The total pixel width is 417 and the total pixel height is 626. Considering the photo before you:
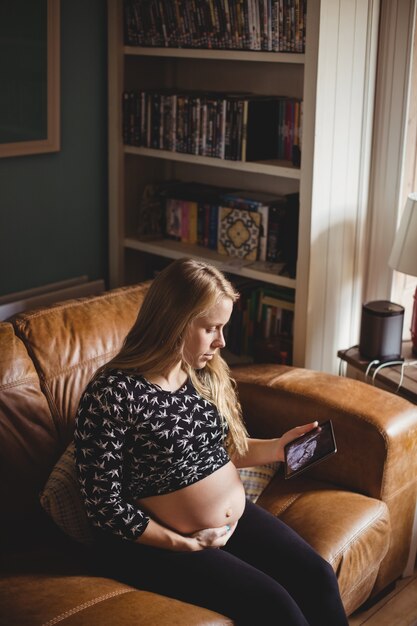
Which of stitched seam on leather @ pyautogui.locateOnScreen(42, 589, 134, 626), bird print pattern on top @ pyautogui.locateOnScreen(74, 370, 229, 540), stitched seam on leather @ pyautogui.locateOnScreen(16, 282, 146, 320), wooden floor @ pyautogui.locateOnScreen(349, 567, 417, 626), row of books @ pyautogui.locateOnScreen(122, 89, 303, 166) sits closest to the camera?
stitched seam on leather @ pyautogui.locateOnScreen(42, 589, 134, 626)

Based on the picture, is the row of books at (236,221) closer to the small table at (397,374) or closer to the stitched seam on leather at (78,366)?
the small table at (397,374)

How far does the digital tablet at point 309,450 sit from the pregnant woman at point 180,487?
0.15m

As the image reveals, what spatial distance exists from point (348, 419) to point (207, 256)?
3.29ft

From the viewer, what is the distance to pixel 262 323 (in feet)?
10.2

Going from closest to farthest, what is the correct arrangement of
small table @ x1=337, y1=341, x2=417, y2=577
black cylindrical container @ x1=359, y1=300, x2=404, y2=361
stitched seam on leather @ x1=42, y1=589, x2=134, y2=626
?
stitched seam on leather @ x1=42, y1=589, x2=134, y2=626
small table @ x1=337, y1=341, x2=417, y2=577
black cylindrical container @ x1=359, y1=300, x2=404, y2=361

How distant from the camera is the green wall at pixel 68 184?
3.02 m

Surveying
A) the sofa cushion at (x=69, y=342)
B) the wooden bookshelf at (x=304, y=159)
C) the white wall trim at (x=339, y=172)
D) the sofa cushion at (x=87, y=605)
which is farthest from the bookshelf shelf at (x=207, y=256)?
the sofa cushion at (x=87, y=605)

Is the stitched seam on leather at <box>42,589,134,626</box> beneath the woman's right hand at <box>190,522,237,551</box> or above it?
beneath

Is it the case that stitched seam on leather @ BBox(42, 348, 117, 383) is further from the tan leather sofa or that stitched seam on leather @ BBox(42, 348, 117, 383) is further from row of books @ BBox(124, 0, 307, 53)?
row of books @ BBox(124, 0, 307, 53)

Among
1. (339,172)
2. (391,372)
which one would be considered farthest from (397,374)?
(339,172)

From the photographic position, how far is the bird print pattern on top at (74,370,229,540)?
182cm

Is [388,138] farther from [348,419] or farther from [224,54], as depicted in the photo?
[348,419]

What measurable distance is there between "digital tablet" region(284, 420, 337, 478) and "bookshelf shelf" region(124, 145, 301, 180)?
3.20 feet

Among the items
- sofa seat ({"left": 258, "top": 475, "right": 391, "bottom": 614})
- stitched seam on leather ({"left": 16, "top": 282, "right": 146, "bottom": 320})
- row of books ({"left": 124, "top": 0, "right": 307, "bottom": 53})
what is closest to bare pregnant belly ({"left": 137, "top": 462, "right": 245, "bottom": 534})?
sofa seat ({"left": 258, "top": 475, "right": 391, "bottom": 614})
